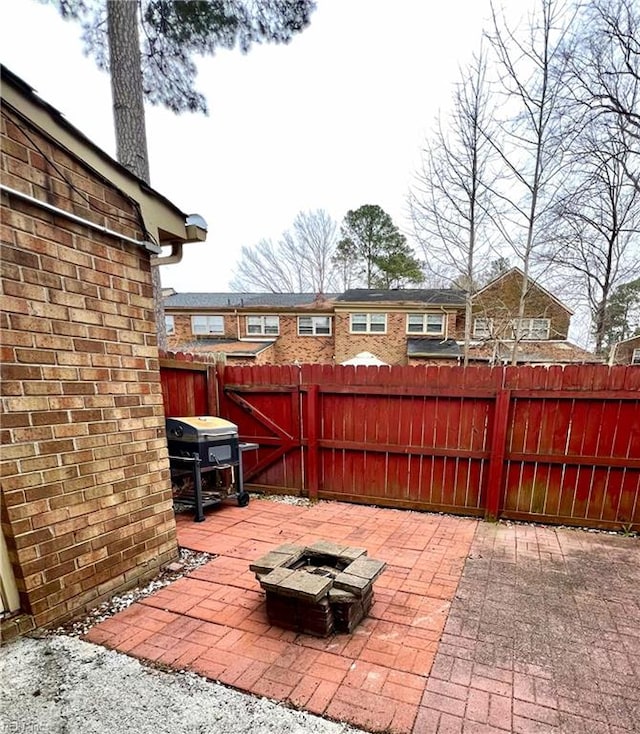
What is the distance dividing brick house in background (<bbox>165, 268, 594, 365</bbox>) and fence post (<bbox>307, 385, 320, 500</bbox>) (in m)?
10.3

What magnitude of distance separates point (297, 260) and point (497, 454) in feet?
76.5

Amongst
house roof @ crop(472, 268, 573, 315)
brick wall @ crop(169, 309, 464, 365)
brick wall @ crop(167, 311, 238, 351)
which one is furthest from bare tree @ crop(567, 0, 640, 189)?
brick wall @ crop(167, 311, 238, 351)

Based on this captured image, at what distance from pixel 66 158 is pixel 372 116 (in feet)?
27.6

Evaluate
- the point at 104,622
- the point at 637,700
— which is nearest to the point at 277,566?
the point at 104,622

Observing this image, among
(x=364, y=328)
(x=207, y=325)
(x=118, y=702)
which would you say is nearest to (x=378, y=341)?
(x=364, y=328)

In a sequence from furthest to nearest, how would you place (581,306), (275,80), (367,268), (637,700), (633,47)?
1. (367,268)
2. (581,306)
3. (633,47)
4. (275,80)
5. (637,700)

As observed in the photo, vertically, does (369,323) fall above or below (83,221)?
below

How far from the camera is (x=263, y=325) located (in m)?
17.9

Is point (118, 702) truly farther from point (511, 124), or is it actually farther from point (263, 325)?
point (263, 325)

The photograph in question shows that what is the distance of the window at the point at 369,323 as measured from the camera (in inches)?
667

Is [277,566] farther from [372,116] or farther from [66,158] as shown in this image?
[372,116]

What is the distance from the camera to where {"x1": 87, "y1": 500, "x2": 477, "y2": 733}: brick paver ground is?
1.66 meters

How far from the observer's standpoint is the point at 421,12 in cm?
504

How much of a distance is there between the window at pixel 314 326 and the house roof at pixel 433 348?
3.99m
